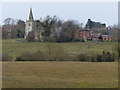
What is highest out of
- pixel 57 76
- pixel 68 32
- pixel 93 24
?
→ pixel 93 24

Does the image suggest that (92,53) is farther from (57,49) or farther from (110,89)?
(110,89)

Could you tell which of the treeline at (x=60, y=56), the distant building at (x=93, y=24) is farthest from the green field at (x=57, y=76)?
the distant building at (x=93, y=24)

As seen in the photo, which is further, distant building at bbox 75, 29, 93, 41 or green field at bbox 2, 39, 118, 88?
distant building at bbox 75, 29, 93, 41

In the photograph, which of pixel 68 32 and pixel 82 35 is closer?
pixel 68 32

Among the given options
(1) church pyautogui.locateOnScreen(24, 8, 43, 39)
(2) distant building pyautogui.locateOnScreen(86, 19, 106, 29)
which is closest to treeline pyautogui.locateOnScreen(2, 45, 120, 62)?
(1) church pyautogui.locateOnScreen(24, 8, 43, 39)

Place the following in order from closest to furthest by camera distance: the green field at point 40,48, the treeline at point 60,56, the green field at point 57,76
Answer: the green field at point 57,76, the treeline at point 60,56, the green field at point 40,48

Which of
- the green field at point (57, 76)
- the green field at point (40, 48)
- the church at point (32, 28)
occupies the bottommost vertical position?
the green field at point (57, 76)

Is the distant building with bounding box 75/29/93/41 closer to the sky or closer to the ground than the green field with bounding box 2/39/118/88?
closer to the sky

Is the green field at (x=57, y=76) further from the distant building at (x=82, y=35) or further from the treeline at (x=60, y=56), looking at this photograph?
the distant building at (x=82, y=35)

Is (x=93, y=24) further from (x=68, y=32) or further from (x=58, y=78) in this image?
(x=58, y=78)

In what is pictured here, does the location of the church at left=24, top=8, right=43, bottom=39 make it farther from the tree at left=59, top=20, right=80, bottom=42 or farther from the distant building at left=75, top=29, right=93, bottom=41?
the distant building at left=75, top=29, right=93, bottom=41

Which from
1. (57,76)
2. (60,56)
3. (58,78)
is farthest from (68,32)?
(58,78)

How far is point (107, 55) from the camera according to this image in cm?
3484

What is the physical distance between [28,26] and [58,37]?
2359 centimetres
